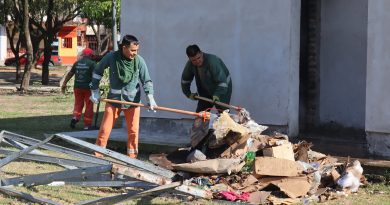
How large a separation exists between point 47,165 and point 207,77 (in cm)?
251

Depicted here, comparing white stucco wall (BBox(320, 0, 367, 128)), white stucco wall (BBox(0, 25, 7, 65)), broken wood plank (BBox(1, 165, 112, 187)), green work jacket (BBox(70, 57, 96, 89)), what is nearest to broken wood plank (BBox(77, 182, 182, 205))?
broken wood plank (BBox(1, 165, 112, 187))

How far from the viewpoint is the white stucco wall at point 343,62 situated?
35.8 ft

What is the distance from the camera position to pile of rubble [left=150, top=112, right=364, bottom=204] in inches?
289

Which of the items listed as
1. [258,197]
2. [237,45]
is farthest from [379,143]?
[237,45]

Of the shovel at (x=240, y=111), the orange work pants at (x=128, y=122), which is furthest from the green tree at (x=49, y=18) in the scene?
the shovel at (x=240, y=111)

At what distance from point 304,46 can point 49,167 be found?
15.3 feet

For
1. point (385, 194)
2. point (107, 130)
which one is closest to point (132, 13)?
point (107, 130)

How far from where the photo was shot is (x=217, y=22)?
10.5 meters

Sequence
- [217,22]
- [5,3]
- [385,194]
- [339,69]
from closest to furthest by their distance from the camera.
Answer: [385,194] → [217,22] → [339,69] → [5,3]

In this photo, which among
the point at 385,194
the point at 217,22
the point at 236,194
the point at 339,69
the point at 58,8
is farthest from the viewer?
the point at 58,8

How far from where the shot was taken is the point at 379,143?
877cm

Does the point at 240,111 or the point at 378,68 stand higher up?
the point at 378,68

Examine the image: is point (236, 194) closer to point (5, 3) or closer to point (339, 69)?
point (339, 69)

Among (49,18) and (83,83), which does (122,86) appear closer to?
(83,83)
